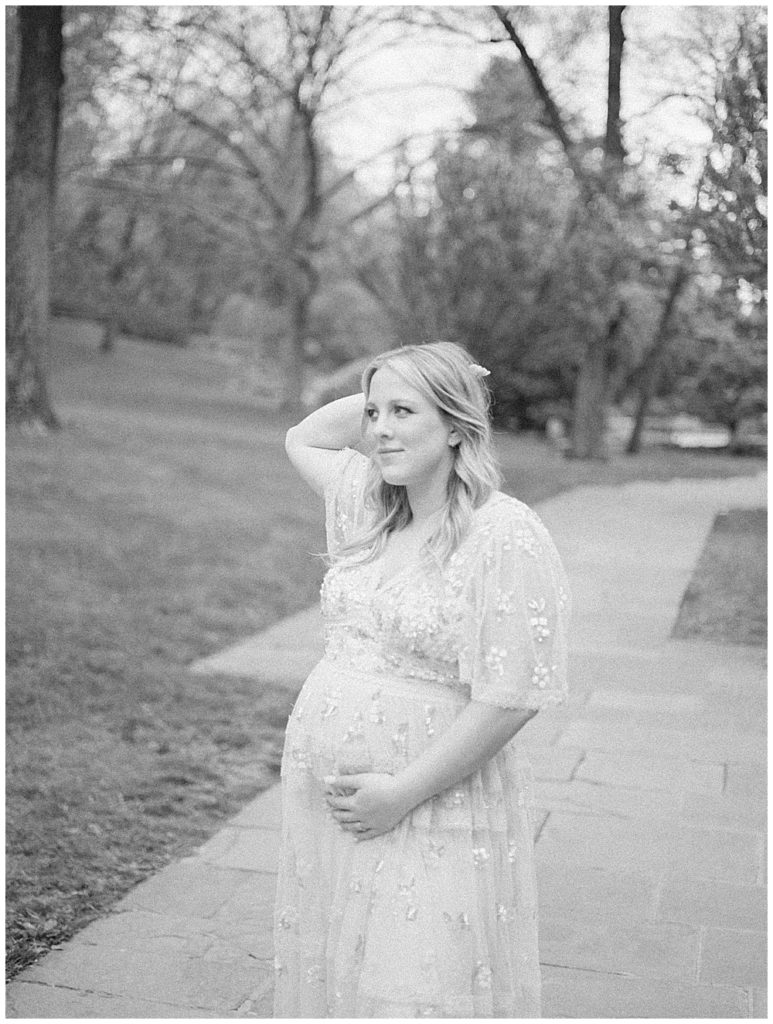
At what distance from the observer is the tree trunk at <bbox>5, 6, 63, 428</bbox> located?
13609 millimetres

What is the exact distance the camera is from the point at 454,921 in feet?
7.37

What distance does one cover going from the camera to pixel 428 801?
2.28 meters

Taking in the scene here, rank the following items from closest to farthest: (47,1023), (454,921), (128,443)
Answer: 1. (454,921)
2. (47,1023)
3. (128,443)

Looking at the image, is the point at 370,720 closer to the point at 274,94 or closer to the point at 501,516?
the point at 501,516

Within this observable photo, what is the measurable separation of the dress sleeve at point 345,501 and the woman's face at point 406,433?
24 centimetres

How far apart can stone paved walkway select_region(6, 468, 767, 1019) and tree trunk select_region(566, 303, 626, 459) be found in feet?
54.5

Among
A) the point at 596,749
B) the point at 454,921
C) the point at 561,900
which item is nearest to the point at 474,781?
the point at 454,921

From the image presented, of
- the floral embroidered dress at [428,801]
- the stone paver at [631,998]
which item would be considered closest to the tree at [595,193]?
the stone paver at [631,998]

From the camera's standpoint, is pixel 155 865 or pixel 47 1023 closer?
pixel 47 1023

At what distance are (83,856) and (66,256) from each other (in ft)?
110

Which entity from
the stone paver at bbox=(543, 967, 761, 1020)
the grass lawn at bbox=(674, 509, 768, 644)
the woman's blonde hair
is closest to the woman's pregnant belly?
the woman's blonde hair

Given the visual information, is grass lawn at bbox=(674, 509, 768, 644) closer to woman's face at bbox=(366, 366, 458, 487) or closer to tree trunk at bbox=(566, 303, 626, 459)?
woman's face at bbox=(366, 366, 458, 487)

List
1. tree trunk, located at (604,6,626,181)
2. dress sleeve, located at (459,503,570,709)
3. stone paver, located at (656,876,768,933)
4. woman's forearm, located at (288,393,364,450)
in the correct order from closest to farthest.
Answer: dress sleeve, located at (459,503,570,709) < woman's forearm, located at (288,393,364,450) < stone paver, located at (656,876,768,933) < tree trunk, located at (604,6,626,181)

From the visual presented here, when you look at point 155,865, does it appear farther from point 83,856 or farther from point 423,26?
point 423,26
